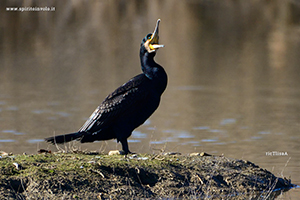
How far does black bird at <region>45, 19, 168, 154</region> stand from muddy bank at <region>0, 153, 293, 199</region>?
15.0 inches

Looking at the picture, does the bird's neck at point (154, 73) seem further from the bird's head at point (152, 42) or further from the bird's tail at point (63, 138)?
the bird's tail at point (63, 138)

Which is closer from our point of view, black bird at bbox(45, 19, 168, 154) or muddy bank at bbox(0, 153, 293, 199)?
muddy bank at bbox(0, 153, 293, 199)

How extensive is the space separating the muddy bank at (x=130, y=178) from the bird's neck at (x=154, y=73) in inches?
36.2

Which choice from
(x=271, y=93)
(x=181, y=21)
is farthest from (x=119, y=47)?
(x=271, y=93)

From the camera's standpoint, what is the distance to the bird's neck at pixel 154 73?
826 centimetres

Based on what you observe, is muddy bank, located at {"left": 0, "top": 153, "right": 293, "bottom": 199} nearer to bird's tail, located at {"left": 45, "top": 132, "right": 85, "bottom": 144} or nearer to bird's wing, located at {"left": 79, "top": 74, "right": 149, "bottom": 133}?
bird's tail, located at {"left": 45, "top": 132, "right": 85, "bottom": 144}

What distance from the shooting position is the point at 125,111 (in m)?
8.10

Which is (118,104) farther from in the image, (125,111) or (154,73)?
(154,73)

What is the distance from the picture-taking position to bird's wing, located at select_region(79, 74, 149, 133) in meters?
8.08

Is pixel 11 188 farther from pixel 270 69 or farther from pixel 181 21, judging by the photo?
pixel 181 21

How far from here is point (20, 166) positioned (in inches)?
280

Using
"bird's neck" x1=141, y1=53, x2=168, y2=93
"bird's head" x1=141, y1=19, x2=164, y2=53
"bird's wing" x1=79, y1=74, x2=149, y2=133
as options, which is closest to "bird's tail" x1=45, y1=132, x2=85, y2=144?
"bird's wing" x1=79, y1=74, x2=149, y2=133

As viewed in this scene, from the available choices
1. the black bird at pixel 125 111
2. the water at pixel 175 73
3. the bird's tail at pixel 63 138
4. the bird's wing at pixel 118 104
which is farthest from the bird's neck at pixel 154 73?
the water at pixel 175 73

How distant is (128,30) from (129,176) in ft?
95.2
